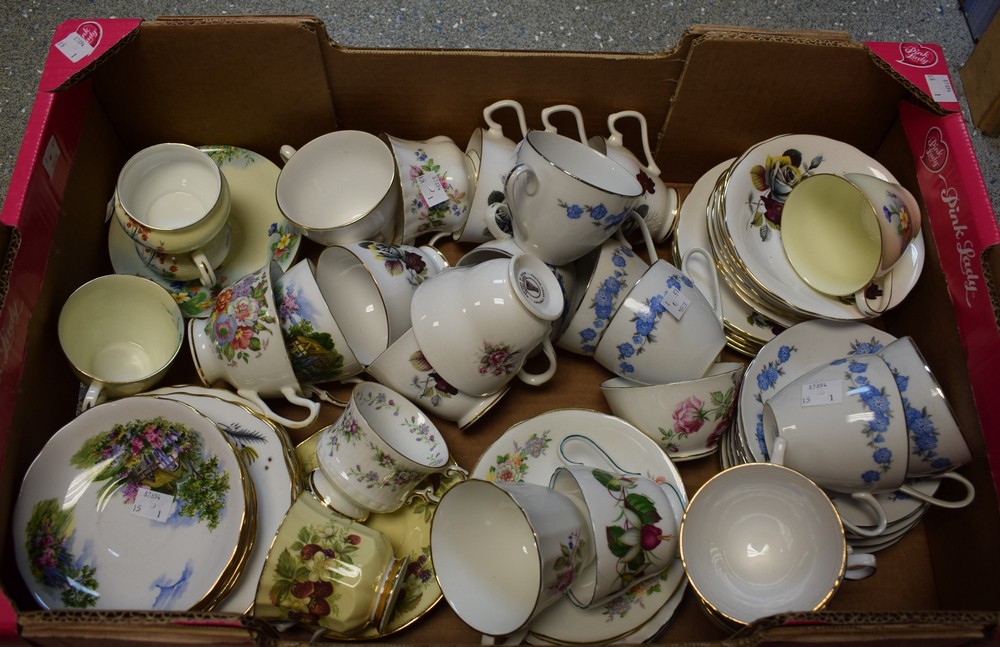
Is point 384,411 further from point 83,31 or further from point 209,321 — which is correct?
point 83,31

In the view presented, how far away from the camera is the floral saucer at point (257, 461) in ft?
3.00

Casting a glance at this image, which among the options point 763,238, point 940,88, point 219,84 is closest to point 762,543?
point 763,238

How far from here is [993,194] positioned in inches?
60.8

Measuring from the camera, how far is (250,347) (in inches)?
37.3

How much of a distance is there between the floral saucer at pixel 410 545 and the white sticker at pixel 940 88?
0.87 meters

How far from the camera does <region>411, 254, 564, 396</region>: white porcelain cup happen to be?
0.89m

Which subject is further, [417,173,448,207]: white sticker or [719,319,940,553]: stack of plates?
[417,173,448,207]: white sticker

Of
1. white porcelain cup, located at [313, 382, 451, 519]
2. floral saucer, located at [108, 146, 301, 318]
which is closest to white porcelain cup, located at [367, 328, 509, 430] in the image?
white porcelain cup, located at [313, 382, 451, 519]

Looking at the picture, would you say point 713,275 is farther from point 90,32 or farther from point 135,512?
point 90,32

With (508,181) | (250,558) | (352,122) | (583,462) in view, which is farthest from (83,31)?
(583,462)

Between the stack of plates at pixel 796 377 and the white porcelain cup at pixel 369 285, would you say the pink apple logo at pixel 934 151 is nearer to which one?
the stack of plates at pixel 796 377

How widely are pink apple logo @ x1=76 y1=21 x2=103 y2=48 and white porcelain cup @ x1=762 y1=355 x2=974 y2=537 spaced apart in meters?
1.04

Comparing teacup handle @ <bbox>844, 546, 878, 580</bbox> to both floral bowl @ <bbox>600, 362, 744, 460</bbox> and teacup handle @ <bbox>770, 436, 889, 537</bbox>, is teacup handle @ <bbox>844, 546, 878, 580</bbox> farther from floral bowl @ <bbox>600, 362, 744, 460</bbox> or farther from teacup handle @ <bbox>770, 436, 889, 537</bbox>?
floral bowl @ <bbox>600, 362, 744, 460</bbox>

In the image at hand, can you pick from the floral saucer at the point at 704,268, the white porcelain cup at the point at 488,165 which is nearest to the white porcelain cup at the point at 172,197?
the white porcelain cup at the point at 488,165
